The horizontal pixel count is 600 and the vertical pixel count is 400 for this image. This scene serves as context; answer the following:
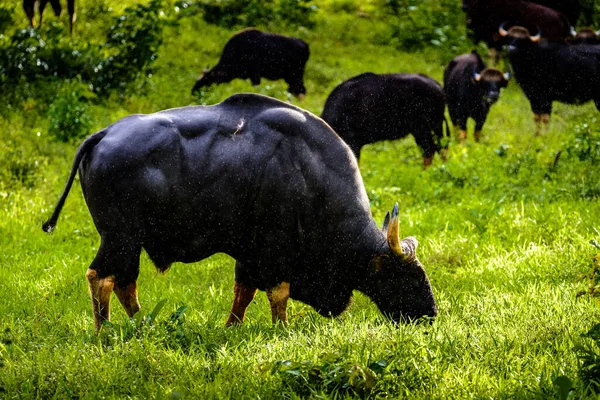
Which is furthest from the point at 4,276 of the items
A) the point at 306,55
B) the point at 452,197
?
the point at 306,55

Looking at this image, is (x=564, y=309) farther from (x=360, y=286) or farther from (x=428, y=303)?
(x=360, y=286)

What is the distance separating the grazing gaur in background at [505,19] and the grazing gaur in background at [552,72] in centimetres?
291

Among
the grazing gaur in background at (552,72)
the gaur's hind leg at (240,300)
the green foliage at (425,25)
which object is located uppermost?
the gaur's hind leg at (240,300)

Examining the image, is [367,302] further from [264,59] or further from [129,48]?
[264,59]

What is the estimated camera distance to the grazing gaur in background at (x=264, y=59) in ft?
53.0

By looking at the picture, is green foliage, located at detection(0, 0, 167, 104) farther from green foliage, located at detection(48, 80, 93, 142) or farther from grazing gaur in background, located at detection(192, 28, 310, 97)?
grazing gaur in background, located at detection(192, 28, 310, 97)

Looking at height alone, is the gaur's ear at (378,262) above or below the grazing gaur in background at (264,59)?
above

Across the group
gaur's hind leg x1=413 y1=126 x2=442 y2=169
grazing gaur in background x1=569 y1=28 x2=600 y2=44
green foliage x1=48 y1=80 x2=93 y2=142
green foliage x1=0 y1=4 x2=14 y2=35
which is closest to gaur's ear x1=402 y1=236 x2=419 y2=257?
gaur's hind leg x1=413 y1=126 x2=442 y2=169

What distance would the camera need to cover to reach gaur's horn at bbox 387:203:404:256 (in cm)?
571

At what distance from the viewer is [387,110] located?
12.1 m

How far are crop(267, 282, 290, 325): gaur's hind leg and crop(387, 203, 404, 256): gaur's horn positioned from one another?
0.83m

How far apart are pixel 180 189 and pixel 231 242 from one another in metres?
0.60

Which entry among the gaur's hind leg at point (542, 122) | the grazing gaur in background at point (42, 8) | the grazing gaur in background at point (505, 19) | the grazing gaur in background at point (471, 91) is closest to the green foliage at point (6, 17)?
the grazing gaur in background at point (42, 8)

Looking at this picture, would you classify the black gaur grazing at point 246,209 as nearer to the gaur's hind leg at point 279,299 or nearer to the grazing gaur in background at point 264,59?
the gaur's hind leg at point 279,299
